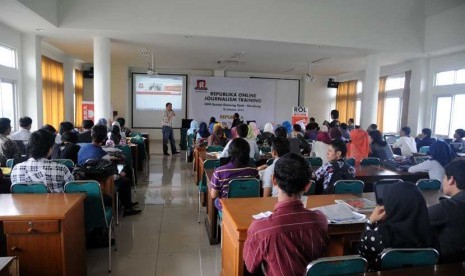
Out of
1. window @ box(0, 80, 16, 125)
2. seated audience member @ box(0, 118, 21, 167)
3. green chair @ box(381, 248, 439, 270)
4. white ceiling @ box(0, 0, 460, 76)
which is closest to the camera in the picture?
green chair @ box(381, 248, 439, 270)

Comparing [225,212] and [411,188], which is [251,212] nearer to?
[225,212]

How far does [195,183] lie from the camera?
20.6 ft

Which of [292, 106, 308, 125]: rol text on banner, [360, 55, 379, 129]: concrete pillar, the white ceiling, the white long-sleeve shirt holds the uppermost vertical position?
the white ceiling

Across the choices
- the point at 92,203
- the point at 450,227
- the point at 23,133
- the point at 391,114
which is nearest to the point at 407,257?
the point at 450,227

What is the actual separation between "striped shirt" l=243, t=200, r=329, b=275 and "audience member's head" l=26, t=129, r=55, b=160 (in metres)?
2.03

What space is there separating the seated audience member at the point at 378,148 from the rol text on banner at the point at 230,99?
26.4 ft

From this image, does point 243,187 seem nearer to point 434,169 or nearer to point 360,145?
point 434,169

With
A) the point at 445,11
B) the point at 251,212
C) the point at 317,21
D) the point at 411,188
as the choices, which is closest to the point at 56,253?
the point at 251,212

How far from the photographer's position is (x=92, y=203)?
280cm

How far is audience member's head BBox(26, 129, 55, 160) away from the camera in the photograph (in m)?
2.59

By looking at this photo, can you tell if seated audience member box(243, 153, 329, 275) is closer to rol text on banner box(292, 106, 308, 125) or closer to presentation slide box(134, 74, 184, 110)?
rol text on banner box(292, 106, 308, 125)

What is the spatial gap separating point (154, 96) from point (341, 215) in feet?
38.6

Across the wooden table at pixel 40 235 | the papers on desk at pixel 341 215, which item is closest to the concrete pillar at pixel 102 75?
the wooden table at pixel 40 235

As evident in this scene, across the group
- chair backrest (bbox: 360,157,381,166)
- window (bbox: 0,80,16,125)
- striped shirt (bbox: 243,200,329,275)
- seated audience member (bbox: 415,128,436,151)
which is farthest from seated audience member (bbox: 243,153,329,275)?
window (bbox: 0,80,16,125)
